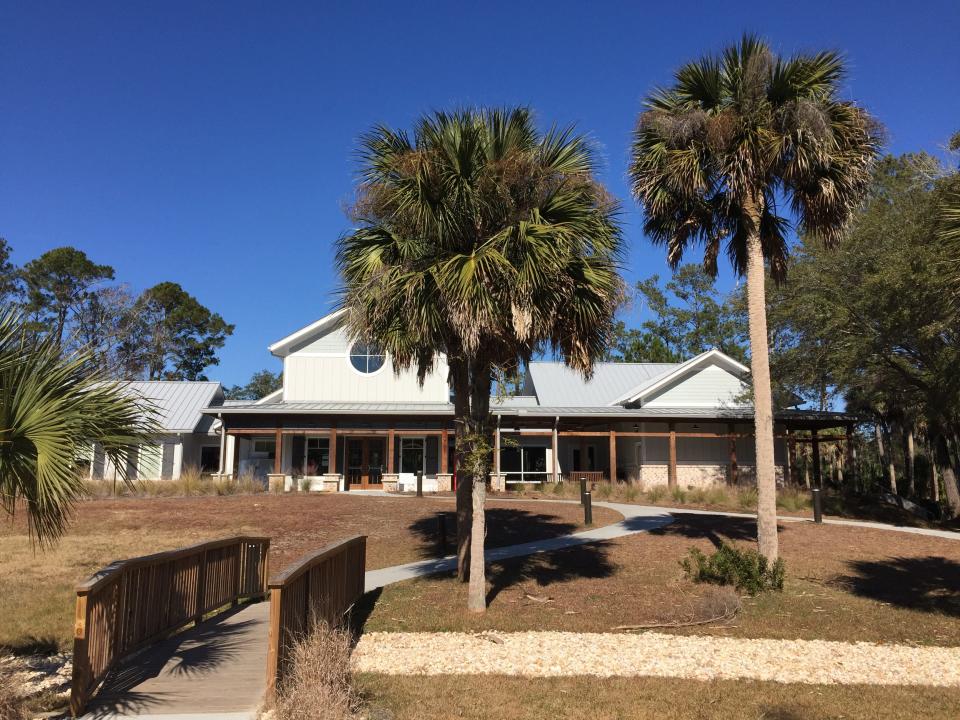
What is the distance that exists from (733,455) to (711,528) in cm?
1205

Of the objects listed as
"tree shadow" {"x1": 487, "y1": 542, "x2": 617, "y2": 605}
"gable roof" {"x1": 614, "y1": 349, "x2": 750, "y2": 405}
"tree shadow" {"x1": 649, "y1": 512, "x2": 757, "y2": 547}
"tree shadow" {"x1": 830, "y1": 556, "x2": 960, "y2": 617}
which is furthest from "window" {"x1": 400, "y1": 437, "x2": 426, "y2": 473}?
"tree shadow" {"x1": 830, "y1": 556, "x2": 960, "y2": 617}

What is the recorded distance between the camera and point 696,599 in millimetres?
11273

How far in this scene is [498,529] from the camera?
1836cm

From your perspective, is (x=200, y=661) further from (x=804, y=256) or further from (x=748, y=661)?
(x=804, y=256)

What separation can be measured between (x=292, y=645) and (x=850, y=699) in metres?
5.23

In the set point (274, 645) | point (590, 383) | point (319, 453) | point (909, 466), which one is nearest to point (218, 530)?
point (274, 645)

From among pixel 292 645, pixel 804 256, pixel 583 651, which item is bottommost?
pixel 583 651

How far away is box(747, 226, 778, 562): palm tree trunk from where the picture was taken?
1308 centimetres

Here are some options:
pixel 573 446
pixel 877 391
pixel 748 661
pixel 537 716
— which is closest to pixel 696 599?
pixel 748 661

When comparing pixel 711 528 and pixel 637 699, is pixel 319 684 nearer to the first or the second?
pixel 637 699

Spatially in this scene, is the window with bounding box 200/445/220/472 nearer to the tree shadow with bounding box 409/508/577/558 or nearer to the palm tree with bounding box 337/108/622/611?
the tree shadow with bounding box 409/508/577/558

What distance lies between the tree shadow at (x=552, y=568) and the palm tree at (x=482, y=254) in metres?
2.26

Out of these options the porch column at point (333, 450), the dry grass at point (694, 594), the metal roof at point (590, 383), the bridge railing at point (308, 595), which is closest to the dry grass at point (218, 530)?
the dry grass at point (694, 594)

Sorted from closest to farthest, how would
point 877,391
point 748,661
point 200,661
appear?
point 200,661 < point 748,661 < point 877,391
